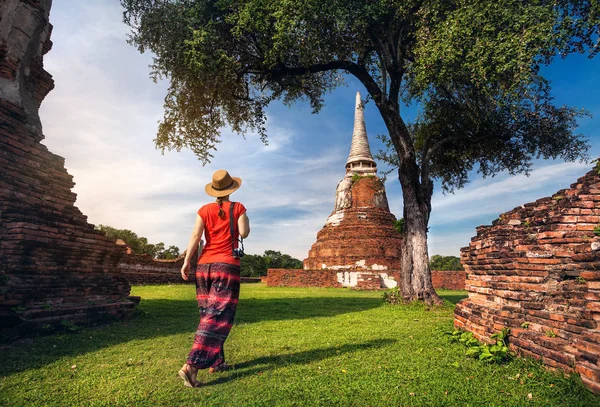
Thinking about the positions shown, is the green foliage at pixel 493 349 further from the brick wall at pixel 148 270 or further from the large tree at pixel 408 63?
the brick wall at pixel 148 270

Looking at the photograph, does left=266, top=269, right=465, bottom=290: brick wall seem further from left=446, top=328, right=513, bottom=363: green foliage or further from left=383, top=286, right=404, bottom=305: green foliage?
left=446, top=328, right=513, bottom=363: green foliage

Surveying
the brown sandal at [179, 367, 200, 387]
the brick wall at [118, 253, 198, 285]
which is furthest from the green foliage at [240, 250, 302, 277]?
the brown sandal at [179, 367, 200, 387]

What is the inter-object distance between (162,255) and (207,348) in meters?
38.5

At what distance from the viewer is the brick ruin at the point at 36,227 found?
459 centimetres

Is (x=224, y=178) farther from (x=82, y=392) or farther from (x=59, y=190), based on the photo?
(x=59, y=190)

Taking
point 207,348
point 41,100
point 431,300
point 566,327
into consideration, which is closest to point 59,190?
point 41,100

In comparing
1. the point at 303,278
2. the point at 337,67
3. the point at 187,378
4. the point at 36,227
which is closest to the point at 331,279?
the point at 303,278

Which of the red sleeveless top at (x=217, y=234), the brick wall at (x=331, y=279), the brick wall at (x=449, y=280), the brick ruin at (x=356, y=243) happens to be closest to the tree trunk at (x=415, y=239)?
the red sleeveless top at (x=217, y=234)

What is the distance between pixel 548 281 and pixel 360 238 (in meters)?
16.5

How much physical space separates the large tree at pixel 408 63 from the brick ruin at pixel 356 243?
709 centimetres

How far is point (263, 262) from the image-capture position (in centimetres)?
4516

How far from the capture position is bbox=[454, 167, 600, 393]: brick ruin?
105 inches

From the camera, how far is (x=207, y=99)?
9711 millimetres

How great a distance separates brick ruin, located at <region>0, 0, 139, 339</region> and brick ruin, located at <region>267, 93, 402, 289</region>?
1255cm
